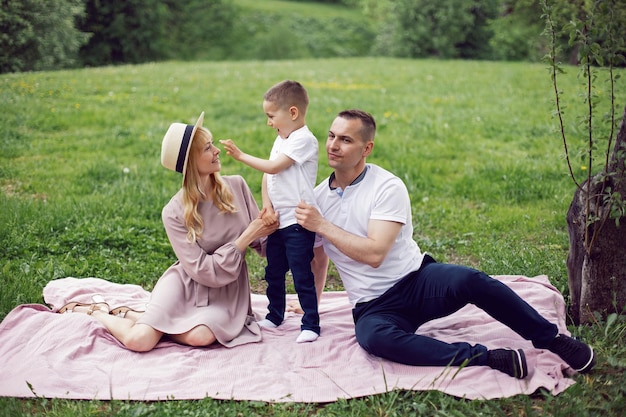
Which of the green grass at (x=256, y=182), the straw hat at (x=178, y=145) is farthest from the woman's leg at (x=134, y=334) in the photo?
the straw hat at (x=178, y=145)

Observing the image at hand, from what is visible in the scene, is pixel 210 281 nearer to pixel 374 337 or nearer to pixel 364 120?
pixel 374 337

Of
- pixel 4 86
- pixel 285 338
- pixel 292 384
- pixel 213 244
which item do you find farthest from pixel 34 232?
pixel 4 86

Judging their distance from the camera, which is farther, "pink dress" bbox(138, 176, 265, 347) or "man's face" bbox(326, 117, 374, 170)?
"pink dress" bbox(138, 176, 265, 347)

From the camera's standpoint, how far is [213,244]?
4.49 meters

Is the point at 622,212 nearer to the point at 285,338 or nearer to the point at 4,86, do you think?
the point at 285,338

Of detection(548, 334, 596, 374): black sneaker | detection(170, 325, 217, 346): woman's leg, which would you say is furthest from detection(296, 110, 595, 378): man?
detection(170, 325, 217, 346): woman's leg

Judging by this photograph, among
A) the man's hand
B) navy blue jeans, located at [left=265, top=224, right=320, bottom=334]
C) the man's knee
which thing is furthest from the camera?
navy blue jeans, located at [left=265, top=224, right=320, bottom=334]

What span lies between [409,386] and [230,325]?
53.3 inches

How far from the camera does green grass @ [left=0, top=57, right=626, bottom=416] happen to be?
3680 mm

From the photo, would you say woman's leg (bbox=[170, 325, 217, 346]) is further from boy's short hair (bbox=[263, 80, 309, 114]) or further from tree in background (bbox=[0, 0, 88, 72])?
tree in background (bbox=[0, 0, 88, 72])

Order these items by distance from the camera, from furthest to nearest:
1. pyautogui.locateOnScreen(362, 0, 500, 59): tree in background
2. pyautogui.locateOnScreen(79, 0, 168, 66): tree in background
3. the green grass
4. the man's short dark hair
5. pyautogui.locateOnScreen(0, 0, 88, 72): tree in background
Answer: pyautogui.locateOnScreen(79, 0, 168, 66): tree in background
pyautogui.locateOnScreen(362, 0, 500, 59): tree in background
pyautogui.locateOnScreen(0, 0, 88, 72): tree in background
the man's short dark hair
the green grass

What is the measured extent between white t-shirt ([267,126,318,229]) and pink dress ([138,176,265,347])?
1.21 ft

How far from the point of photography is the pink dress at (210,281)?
4.34m

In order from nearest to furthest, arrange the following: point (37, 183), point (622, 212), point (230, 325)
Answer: point (622, 212) < point (230, 325) < point (37, 183)
